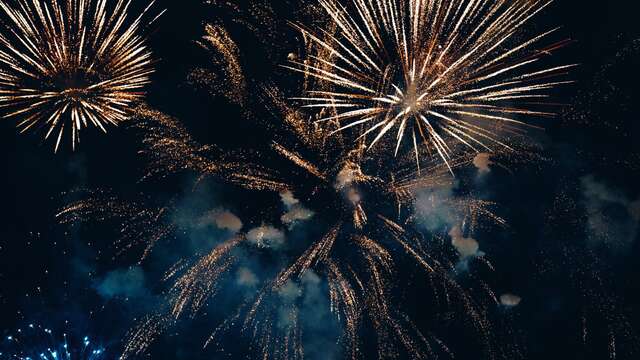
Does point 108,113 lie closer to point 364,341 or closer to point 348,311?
point 348,311

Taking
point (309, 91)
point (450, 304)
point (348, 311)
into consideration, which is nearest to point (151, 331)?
point (348, 311)

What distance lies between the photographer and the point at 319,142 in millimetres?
8156

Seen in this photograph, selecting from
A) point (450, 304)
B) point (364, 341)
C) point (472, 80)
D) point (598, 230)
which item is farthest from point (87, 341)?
point (598, 230)

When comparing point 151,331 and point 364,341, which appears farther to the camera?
point 151,331

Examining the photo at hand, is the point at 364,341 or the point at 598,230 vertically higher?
the point at 598,230

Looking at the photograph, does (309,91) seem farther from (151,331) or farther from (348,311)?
(151,331)

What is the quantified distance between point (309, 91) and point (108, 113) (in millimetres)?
3584

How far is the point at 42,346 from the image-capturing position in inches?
466

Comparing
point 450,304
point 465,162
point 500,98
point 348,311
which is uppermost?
point 465,162

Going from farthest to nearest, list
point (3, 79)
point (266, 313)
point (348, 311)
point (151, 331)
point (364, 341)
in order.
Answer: point (151, 331) < point (364, 341) < point (266, 313) < point (348, 311) < point (3, 79)

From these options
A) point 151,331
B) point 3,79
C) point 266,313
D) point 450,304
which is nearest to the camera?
point 3,79

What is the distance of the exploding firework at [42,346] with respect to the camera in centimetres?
1152

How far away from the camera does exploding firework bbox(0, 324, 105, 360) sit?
37.8 feet

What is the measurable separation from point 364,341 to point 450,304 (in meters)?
3.63
